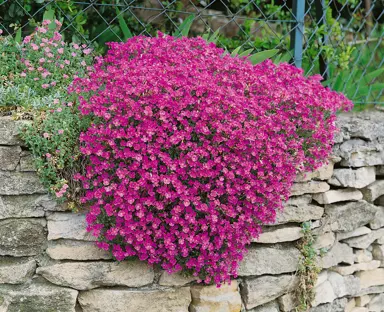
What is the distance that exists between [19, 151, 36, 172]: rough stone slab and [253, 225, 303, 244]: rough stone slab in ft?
3.49

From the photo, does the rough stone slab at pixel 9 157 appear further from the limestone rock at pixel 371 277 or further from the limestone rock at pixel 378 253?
the limestone rock at pixel 378 253

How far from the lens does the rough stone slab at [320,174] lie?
2908 millimetres

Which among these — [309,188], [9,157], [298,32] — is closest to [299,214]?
[309,188]

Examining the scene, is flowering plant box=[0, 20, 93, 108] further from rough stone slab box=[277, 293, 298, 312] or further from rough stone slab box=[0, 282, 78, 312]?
rough stone slab box=[277, 293, 298, 312]

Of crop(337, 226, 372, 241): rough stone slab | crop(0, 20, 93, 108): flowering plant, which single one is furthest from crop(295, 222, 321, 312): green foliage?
crop(0, 20, 93, 108): flowering plant

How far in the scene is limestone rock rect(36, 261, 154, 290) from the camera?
245 cm

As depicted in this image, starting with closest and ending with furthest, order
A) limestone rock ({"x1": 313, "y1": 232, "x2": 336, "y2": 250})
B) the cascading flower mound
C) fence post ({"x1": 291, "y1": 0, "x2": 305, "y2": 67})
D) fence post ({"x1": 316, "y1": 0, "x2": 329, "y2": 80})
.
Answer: the cascading flower mound < limestone rock ({"x1": 313, "y1": 232, "x2": 336, "y2": 250}) < fence post ({"x1": 291, "y1": 0, "x2": 305, "y2": 67}) < fence post ({"x1": 316, "y1": 0, "x2": 329, "y2": 80})

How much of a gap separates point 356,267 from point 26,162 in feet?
6.45

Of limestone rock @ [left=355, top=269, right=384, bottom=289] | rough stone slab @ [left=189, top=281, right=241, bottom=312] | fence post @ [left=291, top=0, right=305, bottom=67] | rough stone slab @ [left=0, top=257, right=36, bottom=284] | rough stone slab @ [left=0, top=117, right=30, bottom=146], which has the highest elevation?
fence post @ [left=291, top=0, right=305, bottom=67]

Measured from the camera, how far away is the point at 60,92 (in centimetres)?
277

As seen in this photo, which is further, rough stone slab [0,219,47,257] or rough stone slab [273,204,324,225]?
rough stone slab [273,204,324,225]

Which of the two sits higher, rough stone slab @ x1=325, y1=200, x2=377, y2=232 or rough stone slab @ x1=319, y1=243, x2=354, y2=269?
rough stone slab @ x1=325, y1=200, x2=377, y2=232

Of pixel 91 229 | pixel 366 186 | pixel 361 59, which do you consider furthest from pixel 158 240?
pixel 361 59

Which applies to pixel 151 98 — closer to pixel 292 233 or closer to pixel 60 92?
pixel 60 92
